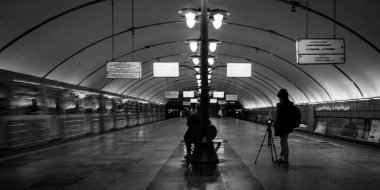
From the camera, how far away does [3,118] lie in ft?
39.9

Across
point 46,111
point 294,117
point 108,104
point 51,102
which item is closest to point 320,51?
point 294,117

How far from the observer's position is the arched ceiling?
40.9 ft

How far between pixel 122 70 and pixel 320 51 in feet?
28.6

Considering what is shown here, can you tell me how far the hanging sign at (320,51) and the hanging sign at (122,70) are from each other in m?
7.68

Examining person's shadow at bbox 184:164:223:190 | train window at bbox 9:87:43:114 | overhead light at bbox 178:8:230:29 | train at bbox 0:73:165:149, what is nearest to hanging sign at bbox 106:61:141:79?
train at bbox 0:73:165:149

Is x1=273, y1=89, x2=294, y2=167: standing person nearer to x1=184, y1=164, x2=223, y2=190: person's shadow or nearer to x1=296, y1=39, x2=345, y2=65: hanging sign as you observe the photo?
x1=184, y1=164, x2=223, y2=190: person's shadow

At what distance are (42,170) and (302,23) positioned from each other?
36.0 feet

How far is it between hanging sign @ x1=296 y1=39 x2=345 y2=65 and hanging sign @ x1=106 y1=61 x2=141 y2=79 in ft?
25.2

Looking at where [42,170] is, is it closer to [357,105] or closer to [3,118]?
[3,118]

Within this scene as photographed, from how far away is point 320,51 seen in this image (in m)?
12.2

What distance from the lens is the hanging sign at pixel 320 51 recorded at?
39.8 feet

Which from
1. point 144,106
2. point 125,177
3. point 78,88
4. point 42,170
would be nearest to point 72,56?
point 78,88

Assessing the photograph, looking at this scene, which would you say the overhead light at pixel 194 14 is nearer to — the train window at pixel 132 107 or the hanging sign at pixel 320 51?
the hanging sign at pixel 320 51

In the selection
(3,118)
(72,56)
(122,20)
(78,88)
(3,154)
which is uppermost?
(122,20)
